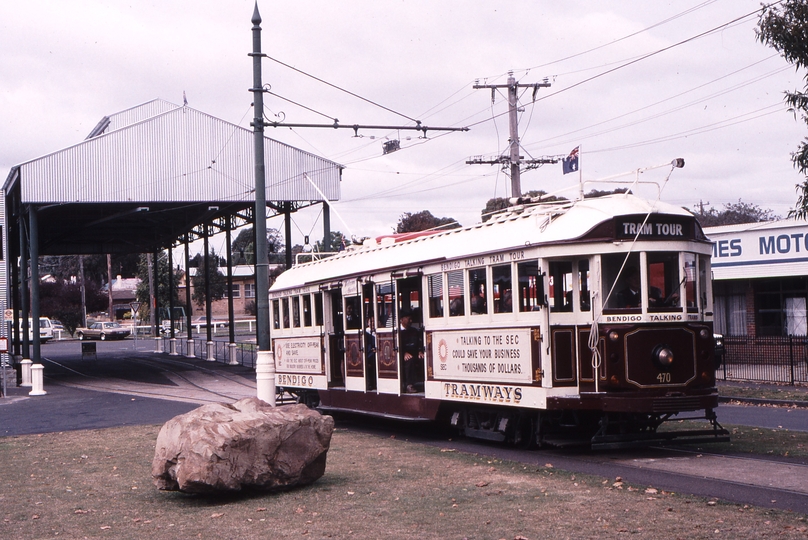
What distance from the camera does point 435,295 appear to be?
584 inches

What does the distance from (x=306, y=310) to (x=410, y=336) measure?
15.0ft

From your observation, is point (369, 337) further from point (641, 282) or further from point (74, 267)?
point (74, 267)

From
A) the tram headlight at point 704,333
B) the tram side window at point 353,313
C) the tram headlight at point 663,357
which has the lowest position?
the tram headlight at point 663,357

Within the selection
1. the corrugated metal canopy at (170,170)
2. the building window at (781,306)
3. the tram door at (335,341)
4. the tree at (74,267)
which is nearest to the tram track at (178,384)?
the corrugated metal canopy at (170,170)

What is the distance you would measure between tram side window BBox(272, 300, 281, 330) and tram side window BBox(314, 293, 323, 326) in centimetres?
232

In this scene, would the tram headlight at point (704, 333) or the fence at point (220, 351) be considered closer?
the tram headlight at point (704, 333)

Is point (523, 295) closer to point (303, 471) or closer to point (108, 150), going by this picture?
point (303, 471)

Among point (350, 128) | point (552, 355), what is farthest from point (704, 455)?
point (350, 128)

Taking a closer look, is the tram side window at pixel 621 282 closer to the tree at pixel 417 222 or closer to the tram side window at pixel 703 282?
the tram side window at pixel 703 282

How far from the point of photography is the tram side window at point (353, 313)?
17.2 metres

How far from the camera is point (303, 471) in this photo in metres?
10.1

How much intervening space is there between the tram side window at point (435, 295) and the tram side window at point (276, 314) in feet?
23.1

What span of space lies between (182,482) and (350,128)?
12069 mm

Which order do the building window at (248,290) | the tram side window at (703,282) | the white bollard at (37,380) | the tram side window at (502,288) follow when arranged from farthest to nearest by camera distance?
the building window at (248,290) < the white bollard at (37,380) < the tram side window at (502,288) < the tram side window at (703,282)
